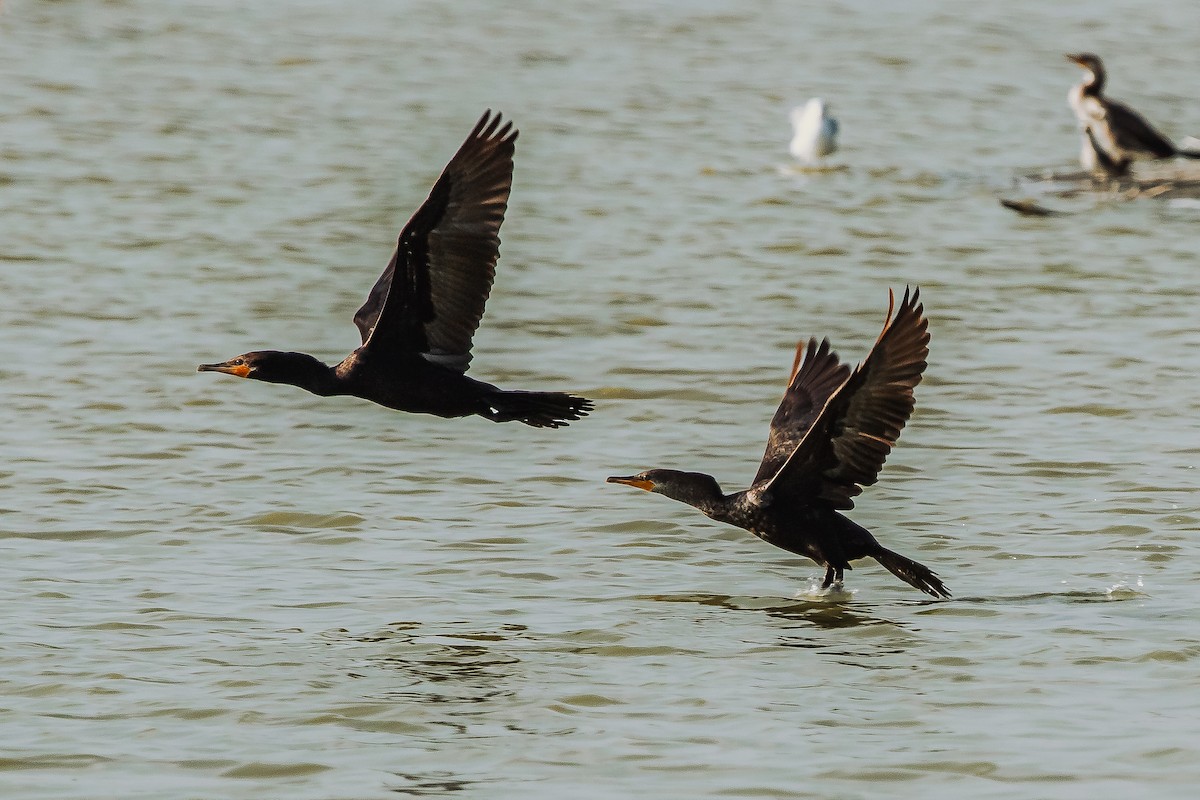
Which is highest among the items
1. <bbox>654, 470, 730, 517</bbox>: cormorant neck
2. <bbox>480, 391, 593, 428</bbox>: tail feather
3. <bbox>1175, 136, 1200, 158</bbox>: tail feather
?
<bbox>480, 391, 593, 428</bbox>: tail feather

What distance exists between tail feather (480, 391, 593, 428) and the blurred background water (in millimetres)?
711

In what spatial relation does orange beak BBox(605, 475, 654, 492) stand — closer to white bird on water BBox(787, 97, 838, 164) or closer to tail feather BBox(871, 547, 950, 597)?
tail feather BBox(871, 547, 950, 597)

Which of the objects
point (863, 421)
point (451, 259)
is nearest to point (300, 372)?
point (451, 259)

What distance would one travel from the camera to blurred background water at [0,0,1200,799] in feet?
22.4

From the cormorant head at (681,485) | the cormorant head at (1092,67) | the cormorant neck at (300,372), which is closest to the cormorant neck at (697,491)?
the cormorant head at (681,485)

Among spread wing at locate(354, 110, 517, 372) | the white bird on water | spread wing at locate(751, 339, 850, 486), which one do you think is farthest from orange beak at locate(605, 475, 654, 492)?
the white bird on water

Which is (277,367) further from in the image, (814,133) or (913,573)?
(814,133)

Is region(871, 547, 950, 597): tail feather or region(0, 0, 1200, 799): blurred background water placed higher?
region(871, 547, 950, 597): tail feather

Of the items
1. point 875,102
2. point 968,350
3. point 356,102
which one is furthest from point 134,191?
point 875,102

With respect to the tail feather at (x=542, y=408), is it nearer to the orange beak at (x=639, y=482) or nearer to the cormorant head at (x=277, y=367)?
the orange beak at (x=639, y=482)

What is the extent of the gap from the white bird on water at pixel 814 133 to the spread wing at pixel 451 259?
38.2ft

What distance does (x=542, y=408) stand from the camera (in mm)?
8453

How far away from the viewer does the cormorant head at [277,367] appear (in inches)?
348

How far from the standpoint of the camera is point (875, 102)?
24.6 metres
